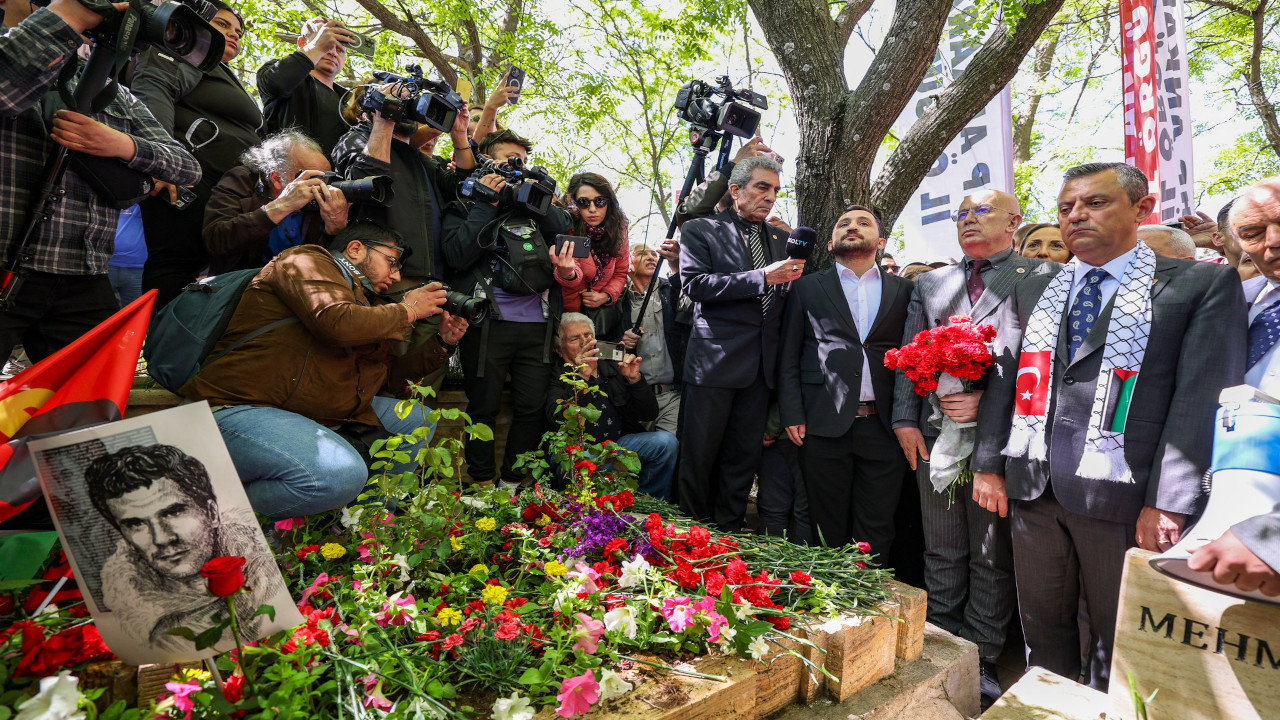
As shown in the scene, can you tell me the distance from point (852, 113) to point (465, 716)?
441cm

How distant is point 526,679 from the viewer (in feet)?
4.95

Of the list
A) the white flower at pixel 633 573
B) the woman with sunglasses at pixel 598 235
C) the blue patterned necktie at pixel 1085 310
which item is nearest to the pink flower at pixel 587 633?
the white flower at pixel 633 573

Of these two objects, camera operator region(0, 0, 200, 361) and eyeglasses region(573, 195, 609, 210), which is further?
eyeglasses region(573, 195, 609, 210)

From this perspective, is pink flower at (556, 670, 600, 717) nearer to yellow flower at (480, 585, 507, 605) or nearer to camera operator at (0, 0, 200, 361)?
yellow flower at (480, 585, 507, 605)

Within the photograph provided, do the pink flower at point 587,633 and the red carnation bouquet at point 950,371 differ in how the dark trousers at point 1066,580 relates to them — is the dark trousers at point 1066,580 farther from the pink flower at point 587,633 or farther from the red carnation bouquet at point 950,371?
the pink flower at point 587,633

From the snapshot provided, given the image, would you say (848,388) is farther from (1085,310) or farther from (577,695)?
(577,695)

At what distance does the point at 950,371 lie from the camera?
2.90m

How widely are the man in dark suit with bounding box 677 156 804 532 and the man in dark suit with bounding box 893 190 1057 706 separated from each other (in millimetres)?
758

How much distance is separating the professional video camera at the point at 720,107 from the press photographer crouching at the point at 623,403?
4.75 ft

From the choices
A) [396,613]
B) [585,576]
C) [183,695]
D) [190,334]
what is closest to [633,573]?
[585,576]

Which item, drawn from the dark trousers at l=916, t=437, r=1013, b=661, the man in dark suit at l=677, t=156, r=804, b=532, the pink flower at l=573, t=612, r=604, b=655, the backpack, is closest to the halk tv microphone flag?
the backpack

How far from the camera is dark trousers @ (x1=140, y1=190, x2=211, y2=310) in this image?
129 inches

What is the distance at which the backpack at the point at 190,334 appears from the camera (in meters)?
2.47

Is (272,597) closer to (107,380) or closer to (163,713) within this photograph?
(163,713)
